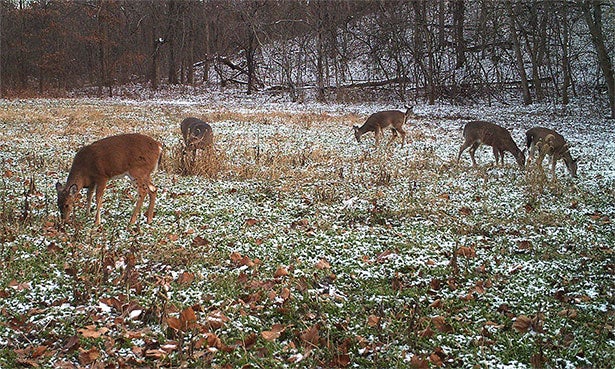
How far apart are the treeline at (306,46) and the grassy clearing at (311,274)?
21.2 metres

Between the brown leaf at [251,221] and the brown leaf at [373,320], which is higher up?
the brown leaf at [251,221]

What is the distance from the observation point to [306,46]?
38.0 m

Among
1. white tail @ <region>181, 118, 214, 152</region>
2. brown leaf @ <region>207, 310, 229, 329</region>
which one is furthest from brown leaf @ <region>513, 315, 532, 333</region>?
white tail @ <region>181, 118, 214, 152</region>

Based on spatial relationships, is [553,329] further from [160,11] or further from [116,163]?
[160,11]

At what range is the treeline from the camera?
30922 millimetres

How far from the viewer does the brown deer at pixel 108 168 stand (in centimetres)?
624

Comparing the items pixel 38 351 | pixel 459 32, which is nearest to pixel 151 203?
pixel 38 351

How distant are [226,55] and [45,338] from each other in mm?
46640

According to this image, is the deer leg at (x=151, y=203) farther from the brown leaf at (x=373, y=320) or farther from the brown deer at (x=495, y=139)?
the brown deer at (x=495, y=139)

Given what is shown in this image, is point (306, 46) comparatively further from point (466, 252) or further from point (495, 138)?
point (466, 252)

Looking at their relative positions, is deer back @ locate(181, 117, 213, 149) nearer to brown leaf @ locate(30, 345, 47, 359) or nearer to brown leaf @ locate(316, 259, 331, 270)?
brown leaf @ locate(316, 259, 331, 270)

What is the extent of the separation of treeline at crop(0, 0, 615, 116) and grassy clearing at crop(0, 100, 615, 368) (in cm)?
2119

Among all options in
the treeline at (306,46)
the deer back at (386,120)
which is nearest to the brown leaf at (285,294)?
the deer back at (386,120)

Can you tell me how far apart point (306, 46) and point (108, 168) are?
33183 millimetres
